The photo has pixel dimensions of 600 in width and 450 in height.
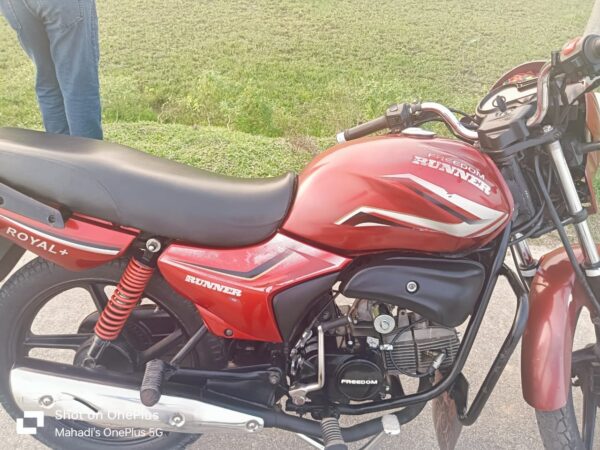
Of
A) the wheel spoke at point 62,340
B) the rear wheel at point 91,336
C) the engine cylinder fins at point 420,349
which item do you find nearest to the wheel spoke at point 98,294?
the rear wheel at point 91,336

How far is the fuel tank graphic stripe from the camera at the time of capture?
151 centimetres

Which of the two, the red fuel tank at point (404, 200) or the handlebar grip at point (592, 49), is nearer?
the handlebar grip at point (592, 49)

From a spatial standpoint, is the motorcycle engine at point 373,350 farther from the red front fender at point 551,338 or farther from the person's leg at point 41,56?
the person's leg at point 41,56

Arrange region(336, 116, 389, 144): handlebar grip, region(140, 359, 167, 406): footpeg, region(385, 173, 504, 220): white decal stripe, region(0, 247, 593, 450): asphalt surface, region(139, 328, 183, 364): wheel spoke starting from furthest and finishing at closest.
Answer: region(0, 247, 593, 450): asphalt surface → region(139, 328, 183, 364): wheel spoke → region(336, 116, 389, 144): handlebar grip → region(140, 359, 167, 406): footpeg → region(385, 173, 504, 220): white decal stripe

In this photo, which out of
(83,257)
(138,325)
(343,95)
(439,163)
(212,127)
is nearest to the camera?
(439,163)

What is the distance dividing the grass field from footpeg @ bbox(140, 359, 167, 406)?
233 centimetres

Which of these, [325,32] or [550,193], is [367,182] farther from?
[325,32]

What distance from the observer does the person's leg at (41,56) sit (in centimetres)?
276

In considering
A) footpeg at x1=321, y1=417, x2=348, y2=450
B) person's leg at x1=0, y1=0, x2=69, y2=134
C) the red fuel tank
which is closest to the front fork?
the red fuel tank

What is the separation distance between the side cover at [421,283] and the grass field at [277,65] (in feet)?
8.10

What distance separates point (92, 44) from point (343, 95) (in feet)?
9.83

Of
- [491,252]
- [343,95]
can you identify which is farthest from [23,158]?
[343,95]

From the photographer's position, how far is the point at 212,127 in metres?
4.76

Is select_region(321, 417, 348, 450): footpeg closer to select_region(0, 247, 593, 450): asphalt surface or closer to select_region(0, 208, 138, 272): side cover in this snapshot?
select_region(0, 247, 593, 450): asphalt surface
